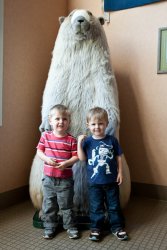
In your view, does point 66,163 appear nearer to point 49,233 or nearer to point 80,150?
point 80,150

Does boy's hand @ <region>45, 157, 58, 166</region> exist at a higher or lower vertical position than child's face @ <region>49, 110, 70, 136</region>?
lower

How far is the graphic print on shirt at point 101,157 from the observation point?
149 centimetres

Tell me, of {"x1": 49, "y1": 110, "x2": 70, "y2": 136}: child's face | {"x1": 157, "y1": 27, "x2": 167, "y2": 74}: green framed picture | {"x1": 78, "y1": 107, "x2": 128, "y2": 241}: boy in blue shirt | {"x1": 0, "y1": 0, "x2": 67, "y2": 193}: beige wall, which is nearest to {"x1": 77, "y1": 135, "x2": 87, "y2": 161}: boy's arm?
→ {"x1": 78, "y1": 107, "x2": 128, "y2": 241}: boy in blue shirt

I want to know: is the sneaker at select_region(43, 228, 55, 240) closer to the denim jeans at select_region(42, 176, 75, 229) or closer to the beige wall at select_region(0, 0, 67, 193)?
the denim jeans at select_region(42, 176, 75, 229)

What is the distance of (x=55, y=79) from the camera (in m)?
1.76

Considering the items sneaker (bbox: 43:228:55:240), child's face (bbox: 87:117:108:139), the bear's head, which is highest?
the bear's head

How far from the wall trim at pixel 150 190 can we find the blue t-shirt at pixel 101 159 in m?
0.72

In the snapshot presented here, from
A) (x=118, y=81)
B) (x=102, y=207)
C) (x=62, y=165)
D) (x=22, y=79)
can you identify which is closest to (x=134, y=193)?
(x=102, y=207)

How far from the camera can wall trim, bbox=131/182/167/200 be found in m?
2.10

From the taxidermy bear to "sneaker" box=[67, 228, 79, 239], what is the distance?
148 mm

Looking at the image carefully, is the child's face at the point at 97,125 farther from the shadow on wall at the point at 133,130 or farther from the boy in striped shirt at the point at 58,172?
the shadow on wall at the point at 133,130

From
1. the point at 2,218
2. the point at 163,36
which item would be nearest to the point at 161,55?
the point at 163,36

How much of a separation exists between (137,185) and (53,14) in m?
1.42

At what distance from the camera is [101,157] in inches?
58.8
